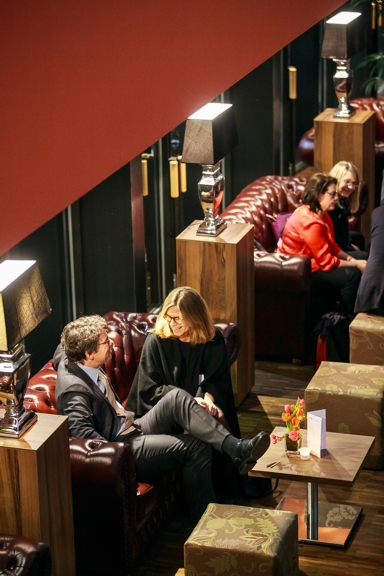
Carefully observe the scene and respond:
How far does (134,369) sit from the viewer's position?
4.64 meters

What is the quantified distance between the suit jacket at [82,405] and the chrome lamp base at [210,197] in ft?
5.22

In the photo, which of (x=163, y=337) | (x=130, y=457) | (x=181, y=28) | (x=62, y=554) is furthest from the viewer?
(x=163, y=337)

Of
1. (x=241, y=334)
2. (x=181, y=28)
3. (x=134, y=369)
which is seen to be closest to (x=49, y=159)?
(x=181, y=28)

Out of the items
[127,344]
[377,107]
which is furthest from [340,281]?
[377,107]

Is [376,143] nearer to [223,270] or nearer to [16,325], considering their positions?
[223,270]

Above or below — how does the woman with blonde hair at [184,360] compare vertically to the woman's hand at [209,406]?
above

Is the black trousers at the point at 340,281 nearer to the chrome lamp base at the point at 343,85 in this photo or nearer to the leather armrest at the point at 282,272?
the leather armrest at the point at 282,272

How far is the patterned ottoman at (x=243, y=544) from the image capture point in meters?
3.24

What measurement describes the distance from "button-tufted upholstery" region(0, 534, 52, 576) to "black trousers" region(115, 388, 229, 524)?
95 cm

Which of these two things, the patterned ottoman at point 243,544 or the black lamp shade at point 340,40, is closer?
the patterned ottoman at point 243,544

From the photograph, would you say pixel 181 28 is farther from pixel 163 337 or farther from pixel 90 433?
pixel 163 337

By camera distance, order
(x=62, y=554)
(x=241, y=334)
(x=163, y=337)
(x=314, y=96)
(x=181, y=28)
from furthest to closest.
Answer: (x=314, y=96)
(x=241, y=334)
(x=163, y=337)
(x=62, y=554)
(x=181, y=28)

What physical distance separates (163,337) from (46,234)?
147cm

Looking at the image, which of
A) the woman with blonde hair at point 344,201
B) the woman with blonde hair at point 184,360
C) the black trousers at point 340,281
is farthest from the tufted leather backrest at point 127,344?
the woman with blonde hair at point 344,201
